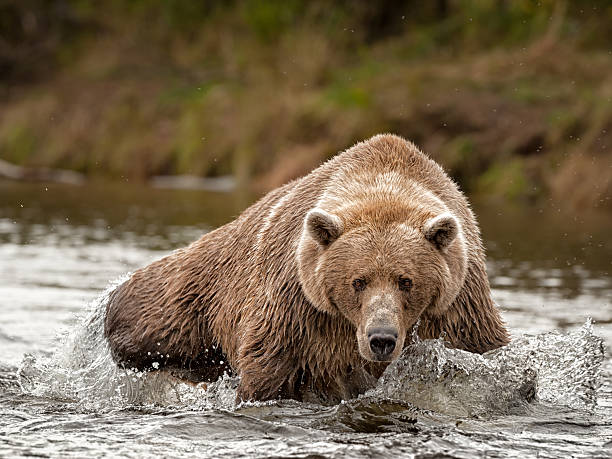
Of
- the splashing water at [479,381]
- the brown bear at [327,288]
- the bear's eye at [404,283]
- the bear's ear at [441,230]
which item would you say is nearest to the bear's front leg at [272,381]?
the brown bear at [327,288]

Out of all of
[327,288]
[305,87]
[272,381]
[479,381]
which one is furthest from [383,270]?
[305,87]

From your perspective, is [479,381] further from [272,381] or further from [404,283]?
[272,381]

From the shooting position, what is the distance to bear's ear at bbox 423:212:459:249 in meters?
5.76

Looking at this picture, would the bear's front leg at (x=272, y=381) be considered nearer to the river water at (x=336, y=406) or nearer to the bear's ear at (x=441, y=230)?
the river water at (x=336, y=406)

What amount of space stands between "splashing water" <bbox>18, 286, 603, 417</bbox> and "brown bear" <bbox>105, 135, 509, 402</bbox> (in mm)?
110

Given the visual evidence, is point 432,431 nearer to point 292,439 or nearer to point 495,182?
point 292,439

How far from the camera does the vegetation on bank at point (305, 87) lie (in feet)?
70.8

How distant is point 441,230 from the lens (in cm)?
580

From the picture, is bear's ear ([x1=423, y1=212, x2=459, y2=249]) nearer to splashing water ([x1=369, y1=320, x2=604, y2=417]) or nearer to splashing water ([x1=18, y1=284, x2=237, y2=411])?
splashing water ([x1=369, y1=320, x2=604, y2=417])

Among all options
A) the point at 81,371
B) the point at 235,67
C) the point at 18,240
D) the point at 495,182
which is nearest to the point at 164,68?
the point at 235,67

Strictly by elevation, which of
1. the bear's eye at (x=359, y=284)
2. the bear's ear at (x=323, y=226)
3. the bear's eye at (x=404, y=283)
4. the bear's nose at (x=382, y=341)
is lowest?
the bear's nose at (x=382, y=341)

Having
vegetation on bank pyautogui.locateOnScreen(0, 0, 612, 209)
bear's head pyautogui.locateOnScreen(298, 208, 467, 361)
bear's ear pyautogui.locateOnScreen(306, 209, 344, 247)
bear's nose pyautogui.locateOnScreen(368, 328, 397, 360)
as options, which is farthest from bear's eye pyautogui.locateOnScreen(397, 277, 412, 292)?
vegetation on bank pyautogui.locateOnScreen(0, 0, 612, 209)

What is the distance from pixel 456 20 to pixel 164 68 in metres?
9.74

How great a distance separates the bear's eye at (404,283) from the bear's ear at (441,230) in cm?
27
